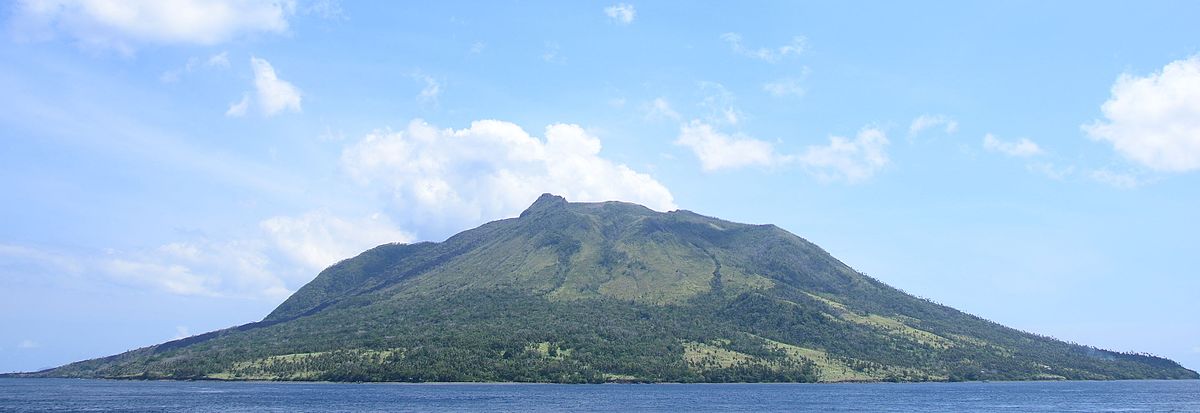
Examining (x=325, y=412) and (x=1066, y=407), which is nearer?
(x=325, y=412)

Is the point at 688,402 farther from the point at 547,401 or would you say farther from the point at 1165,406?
the point at 1165,406

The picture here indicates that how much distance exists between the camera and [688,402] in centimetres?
19812

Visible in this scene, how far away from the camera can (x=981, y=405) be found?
195625mm

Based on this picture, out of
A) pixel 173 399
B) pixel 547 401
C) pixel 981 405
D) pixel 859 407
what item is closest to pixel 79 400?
pixel 173 399

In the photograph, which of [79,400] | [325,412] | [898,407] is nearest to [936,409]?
[898,407]

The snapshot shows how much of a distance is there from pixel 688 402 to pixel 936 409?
53086mm

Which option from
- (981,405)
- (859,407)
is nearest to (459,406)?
(859,407)

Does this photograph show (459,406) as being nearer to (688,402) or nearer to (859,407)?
(688,402)

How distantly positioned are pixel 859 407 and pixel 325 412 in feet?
368

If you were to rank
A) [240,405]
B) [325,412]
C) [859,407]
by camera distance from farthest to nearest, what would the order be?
[859,407]
[240,405]
[325,412]

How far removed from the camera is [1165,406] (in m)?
198

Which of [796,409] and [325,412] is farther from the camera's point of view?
[796,409]

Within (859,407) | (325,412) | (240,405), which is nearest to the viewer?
(325,412)

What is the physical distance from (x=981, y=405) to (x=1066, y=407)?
57.5ft
